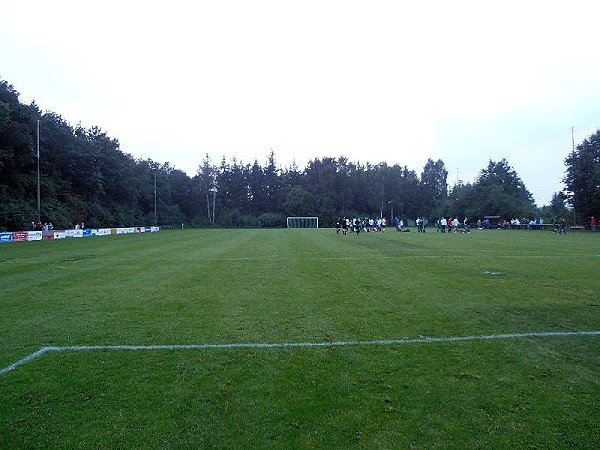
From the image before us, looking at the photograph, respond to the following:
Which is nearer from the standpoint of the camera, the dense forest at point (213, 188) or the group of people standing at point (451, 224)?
the group of people standing at point (451, 224)

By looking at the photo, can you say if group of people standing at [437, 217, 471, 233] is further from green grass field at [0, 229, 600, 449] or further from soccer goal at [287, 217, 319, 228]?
green grass field at [0, 229, 600, 449]

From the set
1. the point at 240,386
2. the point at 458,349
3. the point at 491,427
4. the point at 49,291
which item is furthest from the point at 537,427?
the point at 49,291

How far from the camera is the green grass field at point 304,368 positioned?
377cm

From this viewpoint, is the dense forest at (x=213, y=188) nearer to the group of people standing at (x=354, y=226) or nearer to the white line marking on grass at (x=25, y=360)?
the group of people standing at (x=354, y=226)

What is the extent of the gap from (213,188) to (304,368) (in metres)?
106

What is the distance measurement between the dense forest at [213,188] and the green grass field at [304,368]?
4118cm

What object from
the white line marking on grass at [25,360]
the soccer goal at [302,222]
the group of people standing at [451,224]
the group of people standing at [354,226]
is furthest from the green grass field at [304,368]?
the soccer goal at [302,222]

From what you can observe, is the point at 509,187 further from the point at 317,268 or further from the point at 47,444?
the point at 47,444

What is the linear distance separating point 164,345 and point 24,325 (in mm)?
2908

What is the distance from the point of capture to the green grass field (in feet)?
12.4

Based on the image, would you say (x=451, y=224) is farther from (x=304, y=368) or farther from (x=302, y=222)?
(x=304, y=368)

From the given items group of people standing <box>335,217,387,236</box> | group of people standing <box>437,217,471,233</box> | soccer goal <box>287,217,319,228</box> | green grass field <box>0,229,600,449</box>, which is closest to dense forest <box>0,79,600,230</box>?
soccer goal <box>287,217,319,228</box>

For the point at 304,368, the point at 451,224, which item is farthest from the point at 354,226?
the point at 304,368

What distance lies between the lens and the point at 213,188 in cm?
10844
